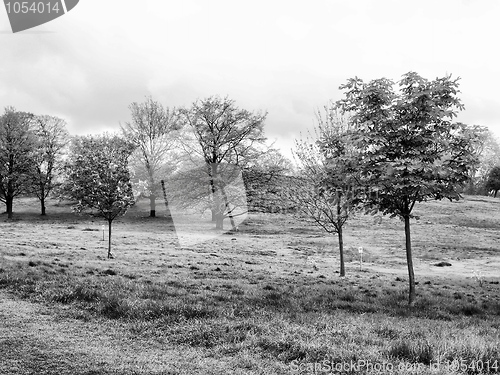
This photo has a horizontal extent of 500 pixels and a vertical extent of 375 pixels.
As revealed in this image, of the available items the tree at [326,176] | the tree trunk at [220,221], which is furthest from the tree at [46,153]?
the tree at [326,176]

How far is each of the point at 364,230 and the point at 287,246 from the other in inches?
619

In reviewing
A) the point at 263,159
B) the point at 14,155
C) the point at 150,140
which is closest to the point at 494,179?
the point at 263,159

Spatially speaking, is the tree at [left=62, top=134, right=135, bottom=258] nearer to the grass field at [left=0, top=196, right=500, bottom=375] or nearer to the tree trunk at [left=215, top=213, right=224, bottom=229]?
the grass field at [left=0, top=196, right=500, bottom=375]

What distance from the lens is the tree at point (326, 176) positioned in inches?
531

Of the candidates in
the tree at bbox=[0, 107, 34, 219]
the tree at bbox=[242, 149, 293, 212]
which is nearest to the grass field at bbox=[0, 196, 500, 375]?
the tree at bbox=[242, 149, 293, 212]

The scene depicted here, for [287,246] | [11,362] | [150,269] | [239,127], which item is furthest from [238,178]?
[11,362]

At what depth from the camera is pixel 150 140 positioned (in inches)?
2037

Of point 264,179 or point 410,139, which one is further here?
point 264,179

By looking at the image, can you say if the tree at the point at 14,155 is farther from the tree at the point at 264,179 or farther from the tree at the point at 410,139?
the tree at the point at 410,139

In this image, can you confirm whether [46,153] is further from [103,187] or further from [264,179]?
[103,187]

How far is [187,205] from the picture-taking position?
43500 mm

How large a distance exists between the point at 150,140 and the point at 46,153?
1442 cm

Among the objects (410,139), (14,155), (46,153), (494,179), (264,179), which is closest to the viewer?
(410,139)

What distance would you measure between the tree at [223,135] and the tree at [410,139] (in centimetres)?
2991
